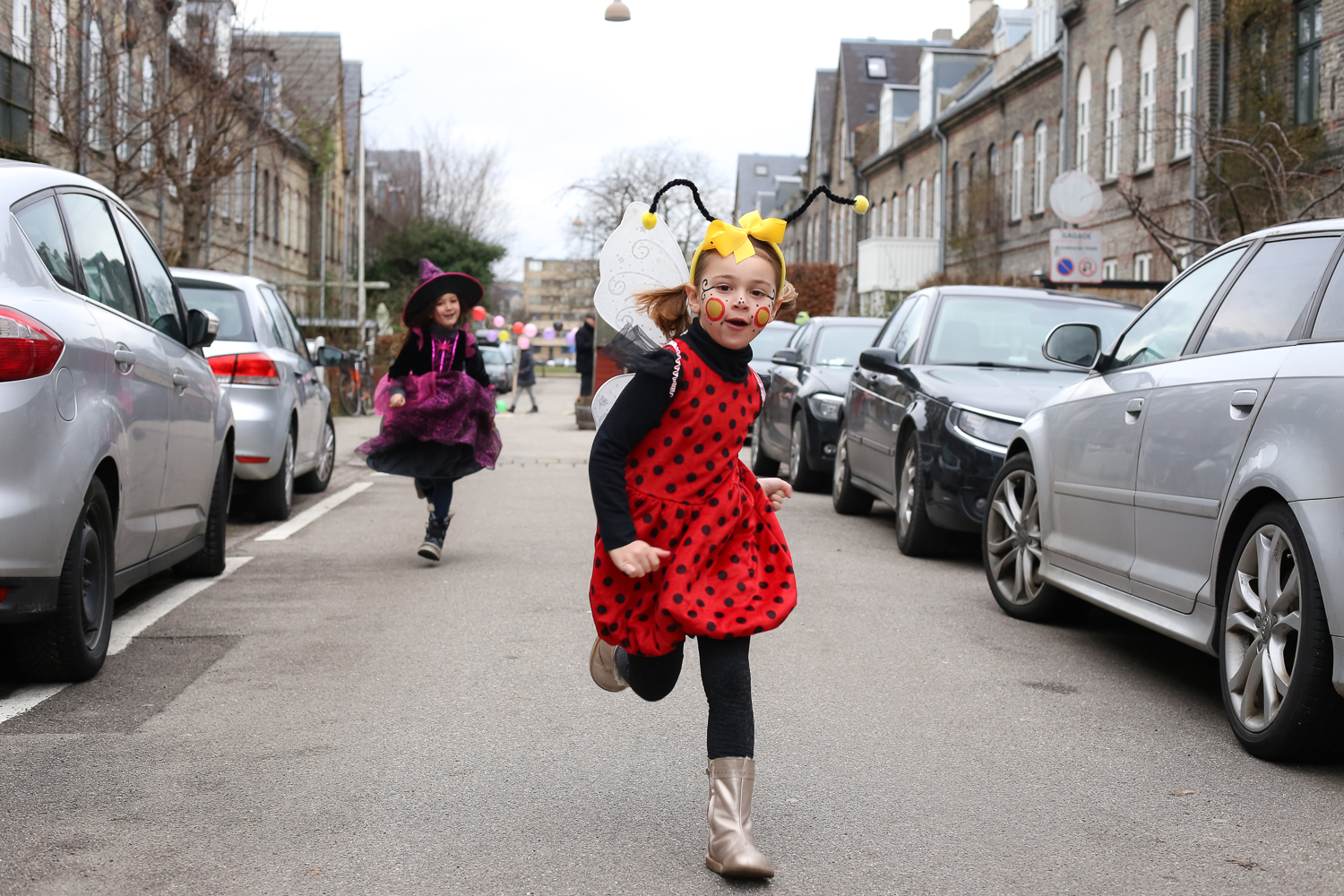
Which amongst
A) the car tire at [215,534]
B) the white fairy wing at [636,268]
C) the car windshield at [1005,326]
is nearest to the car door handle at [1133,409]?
the white fairy wing at [636,268]

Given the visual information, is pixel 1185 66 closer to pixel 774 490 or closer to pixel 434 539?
pixel 434 539

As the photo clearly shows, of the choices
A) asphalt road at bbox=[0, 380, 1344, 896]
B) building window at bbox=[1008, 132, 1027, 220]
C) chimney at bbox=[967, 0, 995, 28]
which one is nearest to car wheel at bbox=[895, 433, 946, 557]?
asphalt road at bbox=[0, 380, 1344, 896]

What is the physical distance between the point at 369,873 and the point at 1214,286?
3785 millimetres

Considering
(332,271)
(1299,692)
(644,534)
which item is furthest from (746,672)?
(332,271)

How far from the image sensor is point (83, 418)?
16.6 ft

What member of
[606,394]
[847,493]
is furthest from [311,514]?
[606,394]

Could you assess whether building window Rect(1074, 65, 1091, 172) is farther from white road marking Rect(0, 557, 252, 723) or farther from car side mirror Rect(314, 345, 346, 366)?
white road marking Rect(0, 557, 252, 723)

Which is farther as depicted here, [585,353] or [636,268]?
[585,353]

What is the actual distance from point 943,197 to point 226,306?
37162mm

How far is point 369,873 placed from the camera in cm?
340

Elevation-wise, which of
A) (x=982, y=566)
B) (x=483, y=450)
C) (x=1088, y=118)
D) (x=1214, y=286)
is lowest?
(x=982, y=566)

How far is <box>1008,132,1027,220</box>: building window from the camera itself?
37688mm

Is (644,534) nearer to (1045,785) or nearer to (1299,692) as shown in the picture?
(1045,785)

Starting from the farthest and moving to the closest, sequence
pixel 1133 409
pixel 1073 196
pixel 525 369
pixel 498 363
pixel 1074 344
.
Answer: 1. pixel 498 363
2. pixel 525 369
3. pixel 1073 196
4. pixel 1074 344
5. pixel 1133 409
